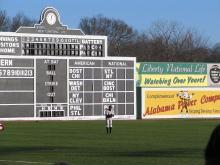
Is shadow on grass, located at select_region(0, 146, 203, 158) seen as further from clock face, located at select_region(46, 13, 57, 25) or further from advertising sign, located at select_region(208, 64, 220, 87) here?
advertising sign, located at select_region(208, 64, 220, 87)

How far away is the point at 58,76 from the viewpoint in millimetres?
55938

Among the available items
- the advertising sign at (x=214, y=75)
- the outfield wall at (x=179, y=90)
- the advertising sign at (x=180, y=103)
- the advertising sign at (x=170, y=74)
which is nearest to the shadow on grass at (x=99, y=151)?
the outfield wall at (x=179, y=90)

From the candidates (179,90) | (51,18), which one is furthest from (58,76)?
(179,90)

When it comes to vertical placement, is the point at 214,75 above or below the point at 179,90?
above

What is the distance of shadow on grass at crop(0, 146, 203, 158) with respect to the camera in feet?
73.2

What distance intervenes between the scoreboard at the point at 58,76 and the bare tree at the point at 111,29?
6366cm

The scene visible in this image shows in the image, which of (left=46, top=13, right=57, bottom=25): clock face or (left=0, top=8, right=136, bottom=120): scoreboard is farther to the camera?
(left=46, top=13, right=57, bottom=25): clock face

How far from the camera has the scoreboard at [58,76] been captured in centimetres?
5441

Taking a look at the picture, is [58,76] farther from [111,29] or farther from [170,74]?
[111,29]

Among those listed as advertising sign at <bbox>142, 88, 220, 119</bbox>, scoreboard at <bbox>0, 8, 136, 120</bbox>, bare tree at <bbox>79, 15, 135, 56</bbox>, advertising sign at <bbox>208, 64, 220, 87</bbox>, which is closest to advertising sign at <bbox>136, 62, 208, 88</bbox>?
advertising sign at <bbox>208, 64, 220, 87</bbox>

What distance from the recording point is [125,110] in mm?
59688

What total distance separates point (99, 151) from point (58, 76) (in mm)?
32532

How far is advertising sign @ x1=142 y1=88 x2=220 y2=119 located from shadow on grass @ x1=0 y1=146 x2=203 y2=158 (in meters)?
42.1

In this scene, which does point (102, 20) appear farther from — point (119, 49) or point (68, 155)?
point (68, 155)
